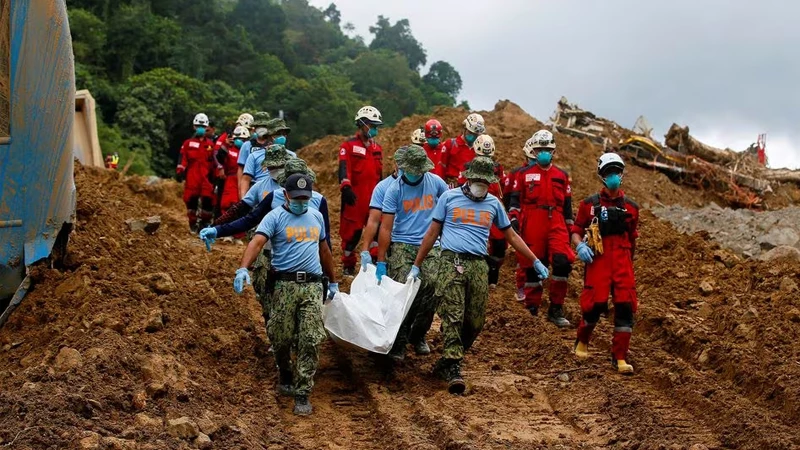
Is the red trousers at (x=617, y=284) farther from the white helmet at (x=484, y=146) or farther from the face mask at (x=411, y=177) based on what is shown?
the white helmet at (x=484, y=146)

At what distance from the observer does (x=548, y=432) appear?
7.33m

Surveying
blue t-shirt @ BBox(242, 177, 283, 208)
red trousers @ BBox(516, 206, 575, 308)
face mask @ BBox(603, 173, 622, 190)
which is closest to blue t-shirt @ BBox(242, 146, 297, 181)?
blue t-shirt @ BBox(242, 177, 283, 208)

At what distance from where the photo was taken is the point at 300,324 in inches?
303

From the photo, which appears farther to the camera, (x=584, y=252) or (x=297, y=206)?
(x=584, y=252)

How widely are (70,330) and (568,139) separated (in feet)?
52.0

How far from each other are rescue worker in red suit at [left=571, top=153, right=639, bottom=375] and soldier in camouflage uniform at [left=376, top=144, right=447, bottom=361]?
141 cm

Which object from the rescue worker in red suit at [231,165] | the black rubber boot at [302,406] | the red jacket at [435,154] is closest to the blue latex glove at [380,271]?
the black rubber boot at [302,406]

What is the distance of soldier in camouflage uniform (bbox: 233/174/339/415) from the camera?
7.66 m

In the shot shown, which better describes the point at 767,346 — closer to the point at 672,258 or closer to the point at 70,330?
the point at 672,258

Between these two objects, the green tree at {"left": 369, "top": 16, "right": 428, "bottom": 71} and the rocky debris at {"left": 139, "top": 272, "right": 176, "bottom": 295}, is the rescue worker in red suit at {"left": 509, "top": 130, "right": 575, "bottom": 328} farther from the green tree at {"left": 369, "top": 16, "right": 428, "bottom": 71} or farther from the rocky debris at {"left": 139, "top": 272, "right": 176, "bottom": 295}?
the green tree at {"left": 369, "top": 16, "right": 428, "bottom": 71}

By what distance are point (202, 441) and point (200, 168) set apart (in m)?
9.39

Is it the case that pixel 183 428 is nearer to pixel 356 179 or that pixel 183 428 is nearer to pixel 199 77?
pixel 356 179

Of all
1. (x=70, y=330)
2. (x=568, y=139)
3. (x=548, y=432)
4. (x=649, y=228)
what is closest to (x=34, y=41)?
(x=70, y=330)

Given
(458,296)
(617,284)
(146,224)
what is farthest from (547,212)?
(146,224)
